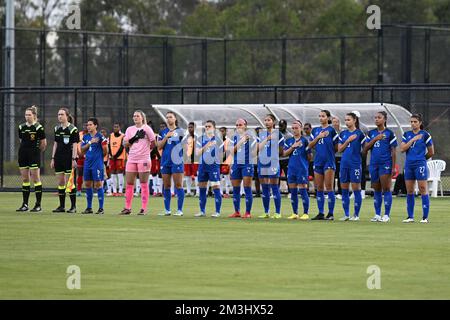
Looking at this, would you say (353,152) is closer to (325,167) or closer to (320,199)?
(325,167)

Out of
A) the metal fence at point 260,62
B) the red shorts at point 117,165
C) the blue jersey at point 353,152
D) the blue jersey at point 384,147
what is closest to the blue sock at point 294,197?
the blue jersey at point 353,152

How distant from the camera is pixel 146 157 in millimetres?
23000

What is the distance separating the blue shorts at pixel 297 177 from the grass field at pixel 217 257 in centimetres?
105

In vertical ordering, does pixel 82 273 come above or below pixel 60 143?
below

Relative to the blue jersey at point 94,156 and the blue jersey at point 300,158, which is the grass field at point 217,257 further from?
the blue jersey at point 300,158

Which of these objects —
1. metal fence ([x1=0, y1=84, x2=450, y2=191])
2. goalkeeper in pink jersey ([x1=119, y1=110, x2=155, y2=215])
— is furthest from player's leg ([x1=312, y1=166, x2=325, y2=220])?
metal fence ([x1=0, y1=84, x2=450, y2=191])

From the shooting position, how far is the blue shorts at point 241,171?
2275 cm

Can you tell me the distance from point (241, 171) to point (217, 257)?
7.76 meters

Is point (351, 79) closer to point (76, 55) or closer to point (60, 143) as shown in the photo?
point (76, 55)

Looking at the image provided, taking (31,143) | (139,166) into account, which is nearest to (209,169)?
(139,166)

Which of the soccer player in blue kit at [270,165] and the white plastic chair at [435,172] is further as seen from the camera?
the white plastic chair at [435,172]

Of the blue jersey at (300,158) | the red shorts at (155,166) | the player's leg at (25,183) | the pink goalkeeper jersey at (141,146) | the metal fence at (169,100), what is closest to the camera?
the blue jersey at (300,158)

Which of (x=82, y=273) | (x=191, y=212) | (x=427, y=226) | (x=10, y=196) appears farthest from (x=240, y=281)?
(x=10, y=196)
